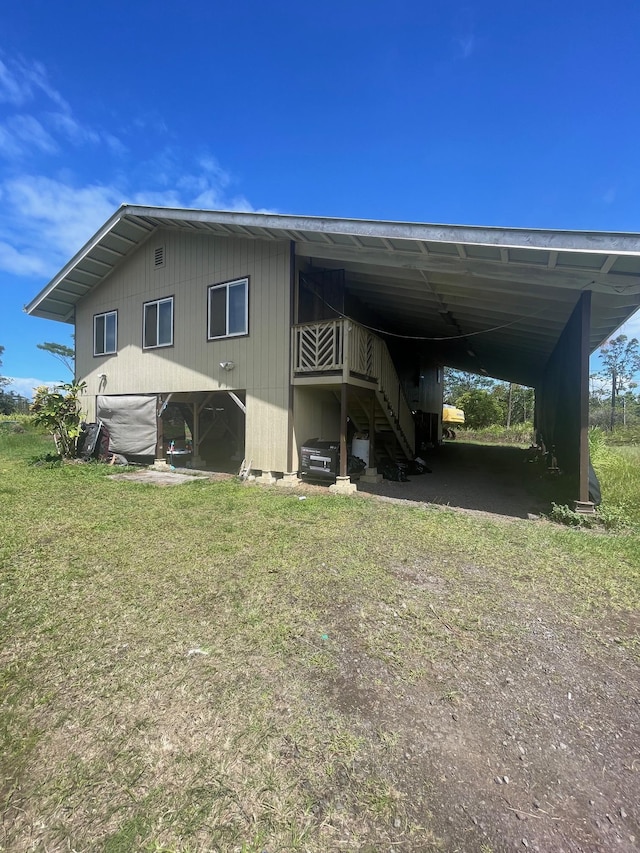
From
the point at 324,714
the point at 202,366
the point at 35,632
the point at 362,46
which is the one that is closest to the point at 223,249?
the point at 202,366

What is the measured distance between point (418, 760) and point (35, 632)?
111 inches

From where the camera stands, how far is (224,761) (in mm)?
1854

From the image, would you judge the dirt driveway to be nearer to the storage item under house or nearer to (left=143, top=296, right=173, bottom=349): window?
the storage item under house

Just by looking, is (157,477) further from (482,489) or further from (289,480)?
(482,489)

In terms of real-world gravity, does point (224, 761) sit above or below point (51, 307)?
below

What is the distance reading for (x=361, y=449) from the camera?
9734mm

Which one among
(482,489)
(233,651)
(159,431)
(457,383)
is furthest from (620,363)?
(233,651)

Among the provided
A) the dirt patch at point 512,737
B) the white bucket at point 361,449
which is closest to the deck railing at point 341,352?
the white bucket at point 361,449

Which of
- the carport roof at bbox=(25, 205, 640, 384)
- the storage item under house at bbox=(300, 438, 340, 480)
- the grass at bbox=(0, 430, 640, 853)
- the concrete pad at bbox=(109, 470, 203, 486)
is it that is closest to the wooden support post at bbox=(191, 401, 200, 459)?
the concrete pad at bbox=(109, 470, 203, 486)

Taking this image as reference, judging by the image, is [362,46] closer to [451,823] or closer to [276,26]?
[276,26]

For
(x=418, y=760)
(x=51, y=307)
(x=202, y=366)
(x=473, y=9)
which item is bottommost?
(x=418, y=760)

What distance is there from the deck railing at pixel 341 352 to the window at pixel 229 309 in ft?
5.58

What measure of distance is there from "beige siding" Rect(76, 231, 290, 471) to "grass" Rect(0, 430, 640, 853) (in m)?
3.78

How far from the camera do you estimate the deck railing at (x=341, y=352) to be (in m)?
8.20
